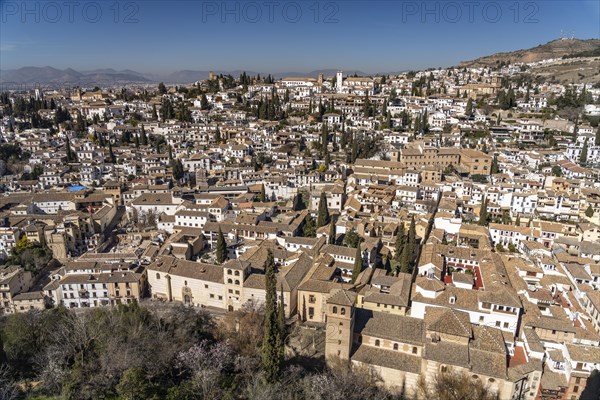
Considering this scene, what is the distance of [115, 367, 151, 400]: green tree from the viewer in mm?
19188

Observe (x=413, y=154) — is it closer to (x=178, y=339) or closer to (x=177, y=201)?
(x=177, y=201)

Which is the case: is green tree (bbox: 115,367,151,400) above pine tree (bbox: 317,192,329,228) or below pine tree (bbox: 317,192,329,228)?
below

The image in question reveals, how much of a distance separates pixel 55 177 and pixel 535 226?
59.1 m

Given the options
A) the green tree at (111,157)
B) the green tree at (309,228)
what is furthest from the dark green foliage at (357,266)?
the green tree at (111,157)

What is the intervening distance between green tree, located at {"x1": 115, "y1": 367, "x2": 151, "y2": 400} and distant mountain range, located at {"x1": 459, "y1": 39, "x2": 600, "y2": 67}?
5897 inches

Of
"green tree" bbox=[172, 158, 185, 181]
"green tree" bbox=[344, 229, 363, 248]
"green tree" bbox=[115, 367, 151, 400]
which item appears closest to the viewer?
"green tree" bbox=[115, 367, 151, 400]

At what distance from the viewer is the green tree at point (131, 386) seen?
1919 cm

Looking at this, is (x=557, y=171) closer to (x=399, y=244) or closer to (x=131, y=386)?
(x=399, y=244)

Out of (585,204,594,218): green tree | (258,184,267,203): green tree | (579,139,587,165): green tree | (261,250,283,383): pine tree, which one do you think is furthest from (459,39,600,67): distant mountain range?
(261,250,283,383): pine tree

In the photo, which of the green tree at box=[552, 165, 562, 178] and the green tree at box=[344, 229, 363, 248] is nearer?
the green tree at box=[344, 229, 363, 248]

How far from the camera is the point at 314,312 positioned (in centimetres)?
2811

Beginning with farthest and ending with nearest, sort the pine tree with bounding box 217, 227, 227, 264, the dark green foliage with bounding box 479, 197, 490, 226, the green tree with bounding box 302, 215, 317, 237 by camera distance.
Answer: the green tree with bounding box 302, 215, 317, 237 → the dark green foliage with bounding box 479, 197, 490, 226 → the pine tree with bounding box 217, 227, 227, 264

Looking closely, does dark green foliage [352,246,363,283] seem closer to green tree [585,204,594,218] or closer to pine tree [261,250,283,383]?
pine tree [261,250,283,383]

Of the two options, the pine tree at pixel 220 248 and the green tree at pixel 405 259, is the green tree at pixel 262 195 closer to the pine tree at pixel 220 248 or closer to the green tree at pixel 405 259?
the pine tree at pixel 220 248
